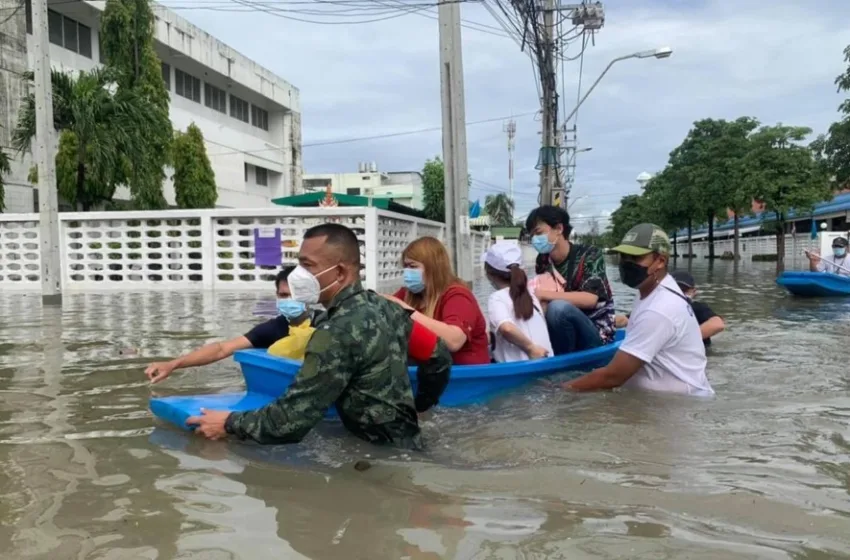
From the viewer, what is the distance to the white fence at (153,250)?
1501 centimetres

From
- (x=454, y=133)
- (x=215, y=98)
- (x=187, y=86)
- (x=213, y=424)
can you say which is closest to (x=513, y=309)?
(x=213, y=424)

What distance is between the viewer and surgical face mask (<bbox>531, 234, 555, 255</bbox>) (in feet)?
17.8

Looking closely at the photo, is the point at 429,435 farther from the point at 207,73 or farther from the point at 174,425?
the point at 207,73

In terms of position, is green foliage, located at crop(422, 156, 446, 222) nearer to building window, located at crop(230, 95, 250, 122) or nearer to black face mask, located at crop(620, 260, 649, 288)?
building window, located at crop(230, 95, 250, 122)

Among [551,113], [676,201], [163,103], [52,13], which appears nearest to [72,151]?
[163,103]

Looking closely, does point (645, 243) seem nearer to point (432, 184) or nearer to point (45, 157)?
point (45, 157)

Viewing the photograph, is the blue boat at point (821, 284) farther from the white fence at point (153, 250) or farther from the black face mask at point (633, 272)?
the black face mask at point (633, 272)

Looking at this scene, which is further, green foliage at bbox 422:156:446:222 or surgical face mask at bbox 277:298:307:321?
green foliage at bbox 422:156:446:222

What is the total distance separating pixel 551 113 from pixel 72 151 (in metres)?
12.5

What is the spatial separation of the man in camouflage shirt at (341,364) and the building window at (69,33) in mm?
24156

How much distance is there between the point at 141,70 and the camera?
22.2 meters

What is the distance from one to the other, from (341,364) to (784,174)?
31496 millimetres

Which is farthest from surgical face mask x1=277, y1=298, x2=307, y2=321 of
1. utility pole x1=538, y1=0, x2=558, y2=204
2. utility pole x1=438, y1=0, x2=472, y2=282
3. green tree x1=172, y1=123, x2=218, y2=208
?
green tree x1=172, y1=123, x2=218, y2=208

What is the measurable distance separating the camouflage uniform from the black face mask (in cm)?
133
